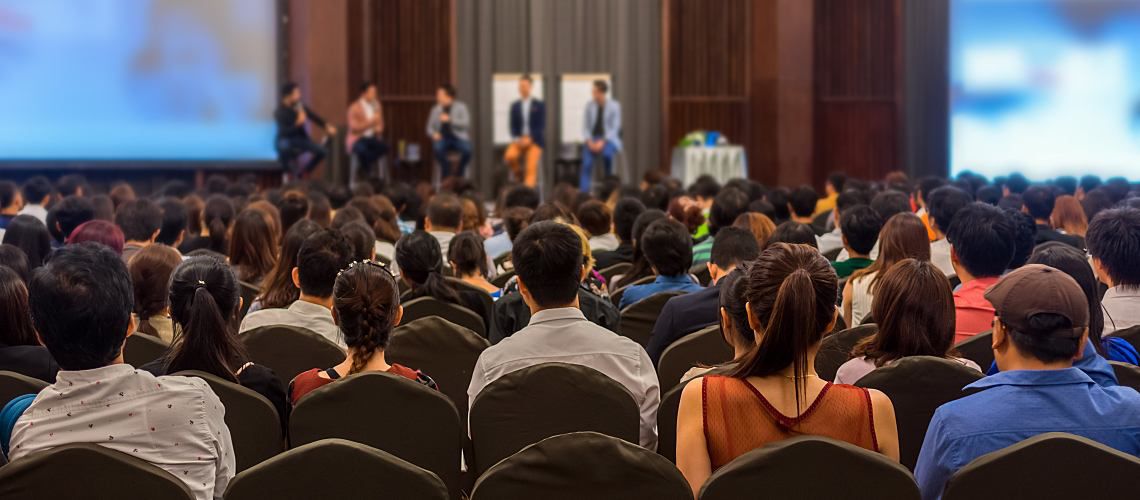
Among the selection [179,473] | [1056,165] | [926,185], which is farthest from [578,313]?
[1056,165]

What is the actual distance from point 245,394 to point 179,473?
0.48 meters

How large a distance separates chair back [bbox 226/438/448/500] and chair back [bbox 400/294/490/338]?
2.27 meters

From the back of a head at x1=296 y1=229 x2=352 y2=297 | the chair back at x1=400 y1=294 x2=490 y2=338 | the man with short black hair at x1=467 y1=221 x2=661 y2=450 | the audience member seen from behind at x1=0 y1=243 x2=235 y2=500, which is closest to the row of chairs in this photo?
the audience member seen from behind at x1=0 y1=243 x2=235 y2=500

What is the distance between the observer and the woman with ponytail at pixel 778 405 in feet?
8.27

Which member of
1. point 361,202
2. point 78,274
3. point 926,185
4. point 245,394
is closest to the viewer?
point 78,274

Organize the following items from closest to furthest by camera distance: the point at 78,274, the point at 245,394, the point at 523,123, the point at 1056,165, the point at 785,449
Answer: the point at 785,449 → the point at 78,274 → the point at 245,394 → the point at 1056,165 → the point at 523,123

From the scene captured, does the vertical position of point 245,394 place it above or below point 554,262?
below

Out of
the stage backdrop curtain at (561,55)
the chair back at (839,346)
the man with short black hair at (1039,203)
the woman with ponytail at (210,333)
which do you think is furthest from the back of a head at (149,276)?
the stage backdrop curtain at (561,55)

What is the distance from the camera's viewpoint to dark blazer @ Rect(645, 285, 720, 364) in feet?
13.6

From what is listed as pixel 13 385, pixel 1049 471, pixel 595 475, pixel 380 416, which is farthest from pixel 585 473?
pixel 13 385

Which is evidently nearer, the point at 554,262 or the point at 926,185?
the point at 554,262

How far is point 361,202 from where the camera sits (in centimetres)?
756

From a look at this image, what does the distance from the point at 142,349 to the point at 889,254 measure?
2.57 m

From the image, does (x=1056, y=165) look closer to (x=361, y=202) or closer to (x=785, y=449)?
(x=361, y=202)
